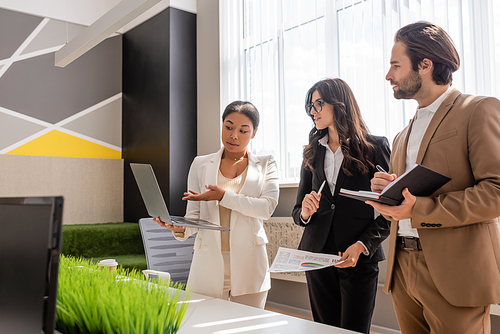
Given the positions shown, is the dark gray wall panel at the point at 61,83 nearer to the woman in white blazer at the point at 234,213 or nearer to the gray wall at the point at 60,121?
the gray wall at the point at 60,121

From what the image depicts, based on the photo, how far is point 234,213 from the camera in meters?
1.95

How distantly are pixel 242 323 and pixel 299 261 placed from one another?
1.29 ft

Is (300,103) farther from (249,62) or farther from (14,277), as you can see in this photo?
(14,277)

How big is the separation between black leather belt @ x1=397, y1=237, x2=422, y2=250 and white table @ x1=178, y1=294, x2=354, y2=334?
430mm

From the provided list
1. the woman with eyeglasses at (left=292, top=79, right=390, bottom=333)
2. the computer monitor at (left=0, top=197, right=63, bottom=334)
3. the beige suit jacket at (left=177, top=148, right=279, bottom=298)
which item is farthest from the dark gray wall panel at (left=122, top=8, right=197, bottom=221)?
the computer monitor at (left=0, top=197, right=63, bottom=334)

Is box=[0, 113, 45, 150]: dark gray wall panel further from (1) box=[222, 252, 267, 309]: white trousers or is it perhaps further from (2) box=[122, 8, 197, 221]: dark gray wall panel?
(1) box=[222, 252, 267, 309]: white trousers

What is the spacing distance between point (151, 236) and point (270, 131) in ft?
5.75

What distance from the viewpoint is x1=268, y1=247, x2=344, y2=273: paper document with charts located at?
1.37m

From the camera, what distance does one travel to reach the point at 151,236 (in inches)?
100

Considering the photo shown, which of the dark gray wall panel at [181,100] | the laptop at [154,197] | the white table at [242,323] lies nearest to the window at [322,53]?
the dark gray wall panel at [181,100]

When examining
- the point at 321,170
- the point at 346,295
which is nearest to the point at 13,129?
the point at 321,170

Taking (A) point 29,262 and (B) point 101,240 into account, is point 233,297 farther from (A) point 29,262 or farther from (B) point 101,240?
(B) point 101,240

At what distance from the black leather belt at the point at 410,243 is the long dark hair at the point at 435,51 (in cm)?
54

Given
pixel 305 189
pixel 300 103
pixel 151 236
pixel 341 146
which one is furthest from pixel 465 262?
pixel 300 103
